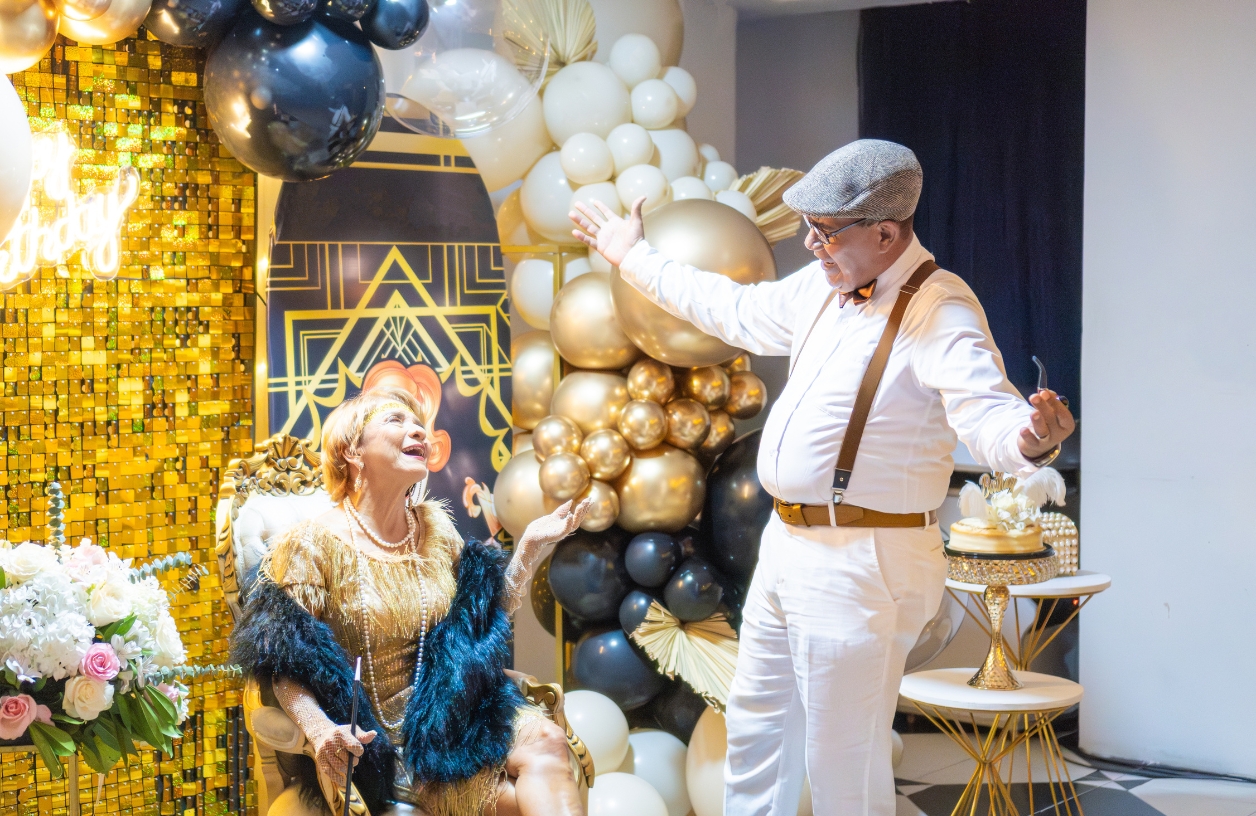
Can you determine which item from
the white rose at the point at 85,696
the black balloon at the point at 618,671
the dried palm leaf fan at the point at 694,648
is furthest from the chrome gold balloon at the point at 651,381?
the white rose at the point at 85,696

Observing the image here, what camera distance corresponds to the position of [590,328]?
369 centimetres

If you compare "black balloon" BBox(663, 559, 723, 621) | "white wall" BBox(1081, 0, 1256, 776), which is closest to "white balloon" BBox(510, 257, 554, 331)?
"black balloon" BBox(663, 559, 723, 621)

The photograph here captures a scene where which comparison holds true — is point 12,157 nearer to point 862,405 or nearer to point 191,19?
point 191,19

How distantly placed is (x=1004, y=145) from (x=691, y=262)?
74.0 inches

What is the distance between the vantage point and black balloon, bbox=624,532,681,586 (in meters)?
3.60

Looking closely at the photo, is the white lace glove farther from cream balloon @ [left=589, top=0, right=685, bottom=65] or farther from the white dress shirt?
cream balloon @ [left=589, top=0, right=685, bottom=65]

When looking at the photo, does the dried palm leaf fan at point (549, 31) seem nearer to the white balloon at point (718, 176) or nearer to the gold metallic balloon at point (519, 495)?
the white balloon at point (718, 176)

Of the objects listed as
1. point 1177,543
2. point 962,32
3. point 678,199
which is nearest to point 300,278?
point 678,199

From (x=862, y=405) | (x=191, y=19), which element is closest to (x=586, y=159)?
(x=191, y=19)

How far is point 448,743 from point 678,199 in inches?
73.8

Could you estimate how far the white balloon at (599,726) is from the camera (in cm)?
351

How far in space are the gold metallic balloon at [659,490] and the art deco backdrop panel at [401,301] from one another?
470mm

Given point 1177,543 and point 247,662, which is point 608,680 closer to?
point 247,662

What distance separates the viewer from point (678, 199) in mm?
3764
